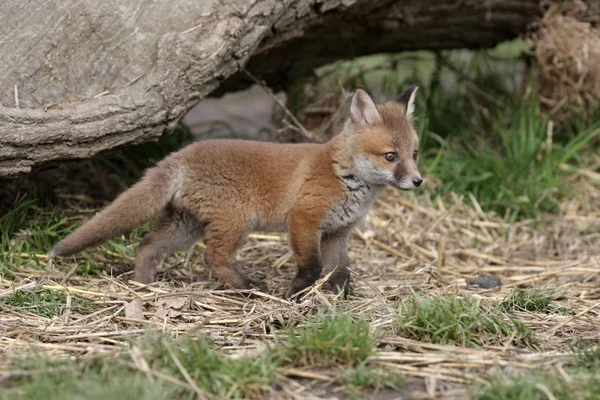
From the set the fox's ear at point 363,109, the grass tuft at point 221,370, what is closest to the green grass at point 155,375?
the grass tuft at point 221,370

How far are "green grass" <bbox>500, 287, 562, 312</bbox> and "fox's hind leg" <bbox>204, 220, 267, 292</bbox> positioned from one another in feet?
5.57

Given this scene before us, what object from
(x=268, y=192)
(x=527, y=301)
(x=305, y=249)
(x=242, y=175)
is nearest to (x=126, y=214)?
(x=242, y=175)

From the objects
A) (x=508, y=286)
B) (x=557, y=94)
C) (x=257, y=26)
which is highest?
(x=257, y=26)

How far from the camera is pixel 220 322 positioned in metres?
4.42

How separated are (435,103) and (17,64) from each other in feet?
16.2

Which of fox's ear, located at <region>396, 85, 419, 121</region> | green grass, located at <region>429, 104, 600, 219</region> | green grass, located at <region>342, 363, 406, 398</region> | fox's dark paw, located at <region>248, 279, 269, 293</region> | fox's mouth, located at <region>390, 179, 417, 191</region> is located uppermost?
fox's ear, located at <region>396, 85, 419, 121</region>

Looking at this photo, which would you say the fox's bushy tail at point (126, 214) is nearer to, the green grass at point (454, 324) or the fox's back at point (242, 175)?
the fox's back at point (242, 175)

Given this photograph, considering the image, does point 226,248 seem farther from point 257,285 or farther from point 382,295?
point 382,295

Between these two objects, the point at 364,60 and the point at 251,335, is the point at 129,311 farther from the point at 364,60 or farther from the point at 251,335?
the point at 364,60

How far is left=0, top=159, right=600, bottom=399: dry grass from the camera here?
373cm

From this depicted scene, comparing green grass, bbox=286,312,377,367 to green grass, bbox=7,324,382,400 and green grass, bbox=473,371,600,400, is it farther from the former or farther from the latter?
green grass, bbox=473,371,600,400

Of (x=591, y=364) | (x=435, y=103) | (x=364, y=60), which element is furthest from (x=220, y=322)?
(x=364, y=60)

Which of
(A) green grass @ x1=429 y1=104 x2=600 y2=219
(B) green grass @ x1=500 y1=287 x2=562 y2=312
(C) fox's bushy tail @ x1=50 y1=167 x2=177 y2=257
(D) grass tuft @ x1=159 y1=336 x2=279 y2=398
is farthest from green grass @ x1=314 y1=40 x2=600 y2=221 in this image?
(D) grass tuft @ x1=159 y1=336 x2=279 y2=398

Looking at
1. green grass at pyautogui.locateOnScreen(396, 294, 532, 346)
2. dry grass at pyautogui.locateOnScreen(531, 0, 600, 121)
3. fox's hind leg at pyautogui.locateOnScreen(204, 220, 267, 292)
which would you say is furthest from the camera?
dry grass at pyautogui.locateOnScreen(531, 0, 600, 121)
